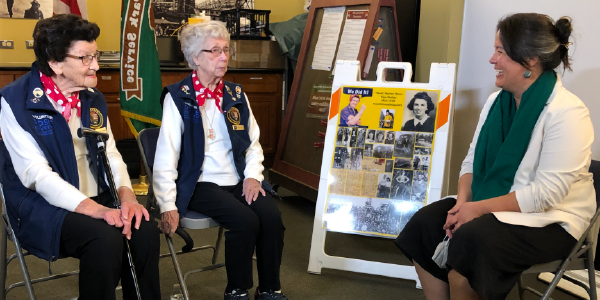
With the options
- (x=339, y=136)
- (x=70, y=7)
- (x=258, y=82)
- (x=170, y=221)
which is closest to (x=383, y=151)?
(x=339, y=136)

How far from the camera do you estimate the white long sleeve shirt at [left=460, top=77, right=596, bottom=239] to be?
172 cm

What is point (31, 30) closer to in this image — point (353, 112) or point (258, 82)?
point (258, 82)

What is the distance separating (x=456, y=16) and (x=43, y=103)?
7.92 feet

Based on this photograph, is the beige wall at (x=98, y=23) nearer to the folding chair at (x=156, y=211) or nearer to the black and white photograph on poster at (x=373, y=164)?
the folding chair at (x=156, y=211)

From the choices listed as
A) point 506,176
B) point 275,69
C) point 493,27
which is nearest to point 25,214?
point 506,176

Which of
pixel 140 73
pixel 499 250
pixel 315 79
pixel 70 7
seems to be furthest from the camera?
pixel 70 7

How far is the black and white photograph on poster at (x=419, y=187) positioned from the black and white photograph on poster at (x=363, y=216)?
0.33 feet

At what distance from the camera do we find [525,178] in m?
1.82

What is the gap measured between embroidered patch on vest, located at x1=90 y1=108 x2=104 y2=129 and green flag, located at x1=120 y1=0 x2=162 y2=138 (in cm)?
186

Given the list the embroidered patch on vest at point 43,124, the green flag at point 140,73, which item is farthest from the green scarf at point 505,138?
the green flag at point 140,73

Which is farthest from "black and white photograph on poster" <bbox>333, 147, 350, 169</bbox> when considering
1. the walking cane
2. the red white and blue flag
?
the red white and blue flag

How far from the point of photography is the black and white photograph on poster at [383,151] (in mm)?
2584

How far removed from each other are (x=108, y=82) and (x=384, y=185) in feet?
9.39

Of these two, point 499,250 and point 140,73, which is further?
point 140,73
